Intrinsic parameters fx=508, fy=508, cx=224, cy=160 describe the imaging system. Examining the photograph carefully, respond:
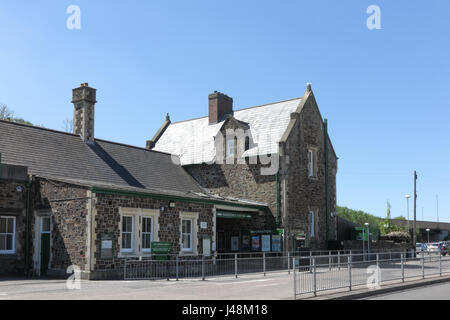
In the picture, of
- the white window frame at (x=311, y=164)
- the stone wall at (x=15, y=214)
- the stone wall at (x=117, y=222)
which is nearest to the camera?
the stone wall at (x=117, y=222)

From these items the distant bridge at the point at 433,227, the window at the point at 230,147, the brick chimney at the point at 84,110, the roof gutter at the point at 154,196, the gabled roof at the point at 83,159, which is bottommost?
the distant bridge at the point at 433,227

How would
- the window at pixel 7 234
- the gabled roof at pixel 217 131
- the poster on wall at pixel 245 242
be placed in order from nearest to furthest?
the window at pixel 7 234
the poster on wall at pixel 245 242
the gabled roof at pixel 217 131

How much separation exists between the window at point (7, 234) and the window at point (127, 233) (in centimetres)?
444

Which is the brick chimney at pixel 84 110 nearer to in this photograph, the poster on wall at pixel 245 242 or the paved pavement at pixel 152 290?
the poster on wall at pixel 245 242

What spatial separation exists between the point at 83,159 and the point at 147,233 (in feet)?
18.9

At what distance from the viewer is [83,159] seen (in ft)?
82.5

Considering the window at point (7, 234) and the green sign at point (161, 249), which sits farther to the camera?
the green sign at point (161, 249)

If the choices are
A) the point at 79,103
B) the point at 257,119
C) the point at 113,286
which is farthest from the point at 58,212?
the point at 257,119

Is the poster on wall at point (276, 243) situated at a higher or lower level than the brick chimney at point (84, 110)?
lower

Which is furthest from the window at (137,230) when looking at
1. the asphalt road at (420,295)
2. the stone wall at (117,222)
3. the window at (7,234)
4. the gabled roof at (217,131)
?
the asphalt road at (420,295)

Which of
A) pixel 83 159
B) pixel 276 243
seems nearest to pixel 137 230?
pixel 83 159

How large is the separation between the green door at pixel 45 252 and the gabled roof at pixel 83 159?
264cm

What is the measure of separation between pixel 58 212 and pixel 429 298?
1405cm

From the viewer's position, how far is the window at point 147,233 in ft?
71.9
